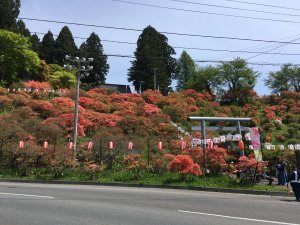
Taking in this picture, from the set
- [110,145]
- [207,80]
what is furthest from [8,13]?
[110,145]

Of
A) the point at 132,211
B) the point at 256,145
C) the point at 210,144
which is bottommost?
the point at 132,211

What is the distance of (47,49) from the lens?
7375cm

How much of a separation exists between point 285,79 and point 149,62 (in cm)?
2219

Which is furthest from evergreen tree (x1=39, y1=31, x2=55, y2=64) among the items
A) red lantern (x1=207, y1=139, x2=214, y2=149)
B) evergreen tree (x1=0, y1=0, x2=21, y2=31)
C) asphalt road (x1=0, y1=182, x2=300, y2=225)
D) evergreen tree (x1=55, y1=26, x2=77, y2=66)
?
asphalt road (x1=0, y1=182, x2=300, y2=225)

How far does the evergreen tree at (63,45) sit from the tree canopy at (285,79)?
1305 inches

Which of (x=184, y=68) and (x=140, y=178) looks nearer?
(x=140, y=178)

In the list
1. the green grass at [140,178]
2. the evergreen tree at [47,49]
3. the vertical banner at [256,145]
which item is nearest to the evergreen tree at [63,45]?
the evergreen tree at [47,49]

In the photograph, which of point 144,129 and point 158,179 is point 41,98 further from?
point 158,179

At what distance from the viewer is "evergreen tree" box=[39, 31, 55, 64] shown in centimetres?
7375

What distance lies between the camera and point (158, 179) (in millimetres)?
22625

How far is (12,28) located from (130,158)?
149 feet

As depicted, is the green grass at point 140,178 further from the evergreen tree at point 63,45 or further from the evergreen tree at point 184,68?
the evergreen tree at point 184,68

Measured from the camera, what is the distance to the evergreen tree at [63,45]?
7200 cm

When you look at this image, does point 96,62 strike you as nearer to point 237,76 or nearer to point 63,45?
point 63,45
